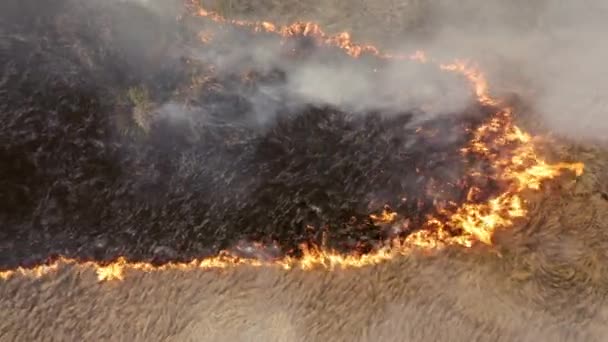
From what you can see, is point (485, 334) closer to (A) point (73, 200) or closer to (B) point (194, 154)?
(B) point (194, 154)

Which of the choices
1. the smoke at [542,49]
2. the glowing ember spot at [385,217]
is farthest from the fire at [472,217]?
the smoke at [542,49]

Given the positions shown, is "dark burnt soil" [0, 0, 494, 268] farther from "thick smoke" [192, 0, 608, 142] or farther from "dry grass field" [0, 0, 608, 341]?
"thick smoke" [192, 0, 608, 142]

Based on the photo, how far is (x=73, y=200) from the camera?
6426 mm

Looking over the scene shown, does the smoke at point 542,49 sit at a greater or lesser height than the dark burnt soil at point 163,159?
greater

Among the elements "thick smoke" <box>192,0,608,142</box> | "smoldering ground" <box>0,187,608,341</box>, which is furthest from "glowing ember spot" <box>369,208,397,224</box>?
"thick smoke" <box>192,0,608,142</box>

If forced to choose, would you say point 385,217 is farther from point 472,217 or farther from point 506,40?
point 506,40

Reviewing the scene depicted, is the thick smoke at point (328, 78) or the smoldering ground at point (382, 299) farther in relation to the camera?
the thick smoke at point (328, 78)

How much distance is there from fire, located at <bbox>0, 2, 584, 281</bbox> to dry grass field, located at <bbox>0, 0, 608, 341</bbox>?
0.09m

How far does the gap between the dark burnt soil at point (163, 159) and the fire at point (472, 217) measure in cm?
12

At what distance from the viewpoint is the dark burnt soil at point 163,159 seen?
6.11m

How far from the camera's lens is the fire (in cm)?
573

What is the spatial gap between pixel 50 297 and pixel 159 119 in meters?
2.06

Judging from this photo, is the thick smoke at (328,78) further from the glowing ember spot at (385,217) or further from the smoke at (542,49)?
the glowing ember spot at (385,217)

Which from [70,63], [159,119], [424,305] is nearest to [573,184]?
[424,305]
